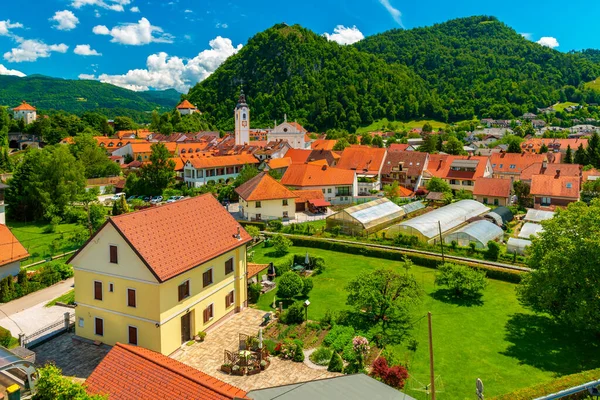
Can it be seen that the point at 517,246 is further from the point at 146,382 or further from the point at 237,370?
the point at 146,382

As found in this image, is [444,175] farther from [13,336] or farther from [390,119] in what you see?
[390,119]

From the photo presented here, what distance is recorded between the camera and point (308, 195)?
190 feet

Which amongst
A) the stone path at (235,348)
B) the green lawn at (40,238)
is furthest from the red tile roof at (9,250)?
the stone path at (235,348)

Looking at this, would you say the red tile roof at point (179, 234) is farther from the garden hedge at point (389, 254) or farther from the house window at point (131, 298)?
the garden hedge at point (389, 254)

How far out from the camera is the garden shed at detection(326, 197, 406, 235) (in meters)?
44.8

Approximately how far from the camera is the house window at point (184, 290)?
2178 centimetres

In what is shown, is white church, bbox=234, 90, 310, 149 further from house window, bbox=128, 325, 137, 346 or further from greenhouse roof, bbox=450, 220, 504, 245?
house window, bbox=128, 325, 137, 346

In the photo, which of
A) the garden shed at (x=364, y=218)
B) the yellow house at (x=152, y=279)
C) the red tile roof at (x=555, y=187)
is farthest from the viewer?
the red tile roof at (x=555, y=187)

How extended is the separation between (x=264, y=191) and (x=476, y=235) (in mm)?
24660

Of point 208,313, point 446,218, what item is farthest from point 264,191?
point 208,313

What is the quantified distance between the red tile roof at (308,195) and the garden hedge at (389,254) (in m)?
14.4

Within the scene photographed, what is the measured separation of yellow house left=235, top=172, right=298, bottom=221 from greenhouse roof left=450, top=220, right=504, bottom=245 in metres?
20.3

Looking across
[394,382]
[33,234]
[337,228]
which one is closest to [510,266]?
[337,228]

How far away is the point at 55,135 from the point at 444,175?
329 ft
